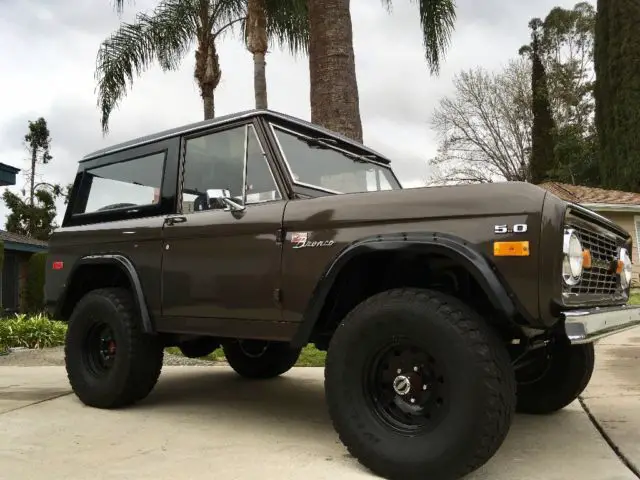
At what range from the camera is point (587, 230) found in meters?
3.29

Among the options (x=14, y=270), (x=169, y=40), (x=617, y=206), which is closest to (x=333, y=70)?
(x=169, y=40)

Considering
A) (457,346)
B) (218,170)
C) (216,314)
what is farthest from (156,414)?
(457,346)

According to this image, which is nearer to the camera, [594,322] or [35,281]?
[594,322]

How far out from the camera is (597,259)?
3414mm

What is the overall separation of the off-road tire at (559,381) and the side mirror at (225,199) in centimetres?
222

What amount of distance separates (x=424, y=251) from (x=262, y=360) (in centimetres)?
306

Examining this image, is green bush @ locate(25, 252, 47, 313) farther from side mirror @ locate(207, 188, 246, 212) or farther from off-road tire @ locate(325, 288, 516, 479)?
off-road tire @ locate(325, 288, 516, 479)

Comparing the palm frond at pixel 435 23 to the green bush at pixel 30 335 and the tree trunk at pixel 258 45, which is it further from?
the green bush at pixel 30 335

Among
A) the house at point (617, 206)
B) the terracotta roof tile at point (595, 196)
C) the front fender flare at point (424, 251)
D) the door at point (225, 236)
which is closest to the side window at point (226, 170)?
the door at point (225, 236)

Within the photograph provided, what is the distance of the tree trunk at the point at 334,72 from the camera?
27.6ft

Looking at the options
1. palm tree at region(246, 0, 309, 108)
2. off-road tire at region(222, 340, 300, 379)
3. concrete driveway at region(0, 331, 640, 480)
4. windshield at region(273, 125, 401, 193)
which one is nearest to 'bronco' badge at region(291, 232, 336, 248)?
windshield at region(273, 125, 401, 193)

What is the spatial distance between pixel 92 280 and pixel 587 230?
3721 mm

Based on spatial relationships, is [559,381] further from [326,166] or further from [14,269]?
[14,269]

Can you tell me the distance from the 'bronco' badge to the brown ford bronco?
0.04ft
